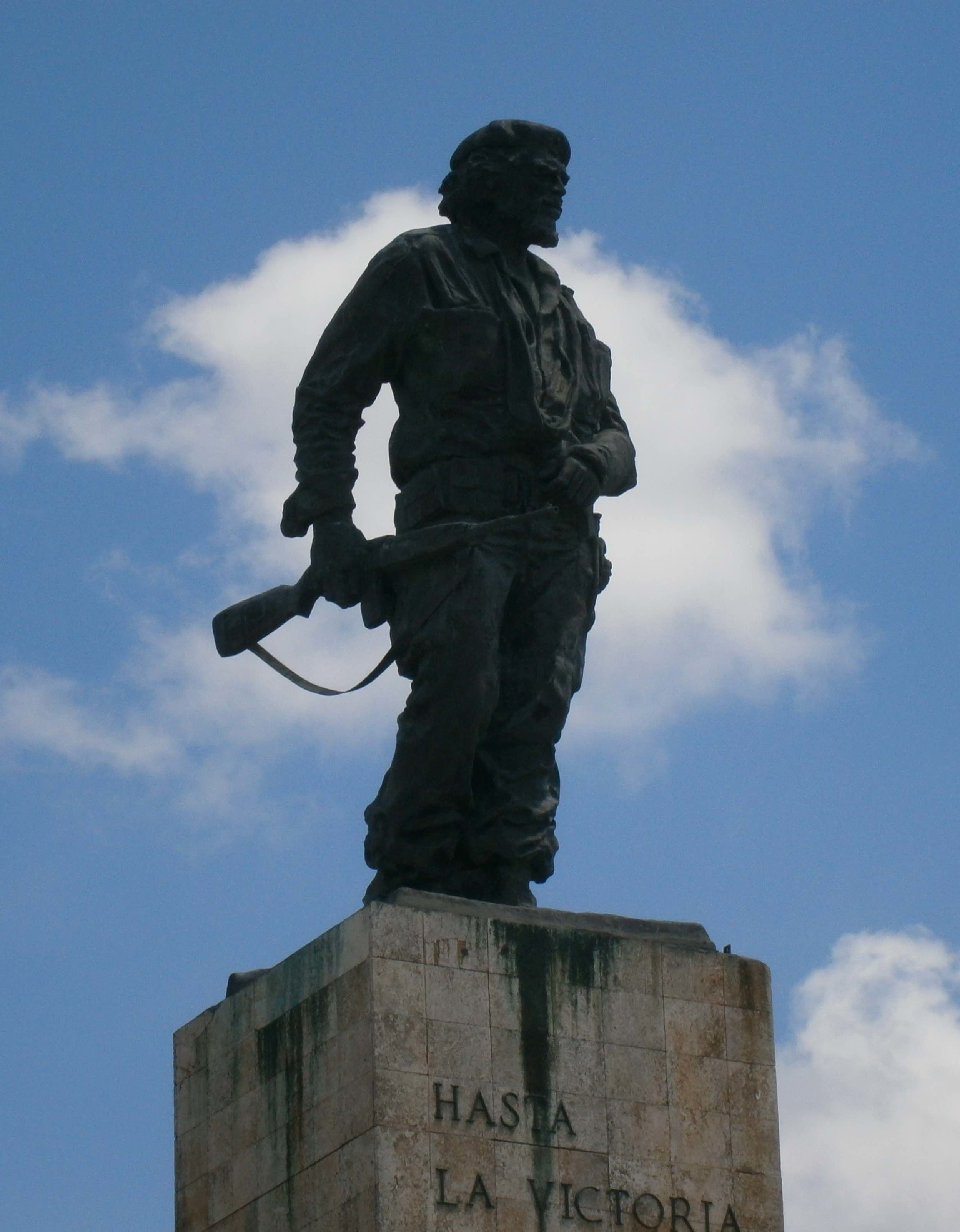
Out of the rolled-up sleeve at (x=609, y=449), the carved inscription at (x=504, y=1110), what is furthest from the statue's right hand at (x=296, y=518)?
the carved inscription at (x=504, y=1110)

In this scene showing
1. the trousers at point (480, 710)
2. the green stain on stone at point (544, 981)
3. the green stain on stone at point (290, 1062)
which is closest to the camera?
the green stain on stone at point (544, 981)

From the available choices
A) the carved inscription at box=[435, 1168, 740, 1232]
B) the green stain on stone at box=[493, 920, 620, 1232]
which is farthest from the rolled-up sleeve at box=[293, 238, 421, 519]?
the carved inscription at box=[435, 1168, 740, 1232]

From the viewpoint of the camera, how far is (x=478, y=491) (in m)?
14.5

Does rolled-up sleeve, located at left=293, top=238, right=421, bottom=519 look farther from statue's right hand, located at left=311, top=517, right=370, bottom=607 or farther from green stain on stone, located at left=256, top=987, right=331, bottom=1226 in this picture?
green stain on stone, located at left=256, top=987, right=331, bottom=1226

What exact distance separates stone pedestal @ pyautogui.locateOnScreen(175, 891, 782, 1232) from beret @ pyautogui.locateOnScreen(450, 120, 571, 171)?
14.1 ft

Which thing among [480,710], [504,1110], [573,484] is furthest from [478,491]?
[504,1110]

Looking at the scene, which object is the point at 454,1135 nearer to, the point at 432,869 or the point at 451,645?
the point at 432,869

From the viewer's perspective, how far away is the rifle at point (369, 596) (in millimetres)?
14312

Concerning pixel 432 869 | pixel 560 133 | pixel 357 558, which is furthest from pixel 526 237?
pixel 432 869

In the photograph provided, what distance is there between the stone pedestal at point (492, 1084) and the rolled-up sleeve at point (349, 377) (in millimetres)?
2452

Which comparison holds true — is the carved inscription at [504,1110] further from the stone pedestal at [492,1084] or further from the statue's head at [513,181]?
the statue's head at [513,181]

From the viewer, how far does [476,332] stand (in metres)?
14.6

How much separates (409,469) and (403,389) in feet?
1.62

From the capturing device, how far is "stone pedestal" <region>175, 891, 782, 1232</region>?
12992 mm
